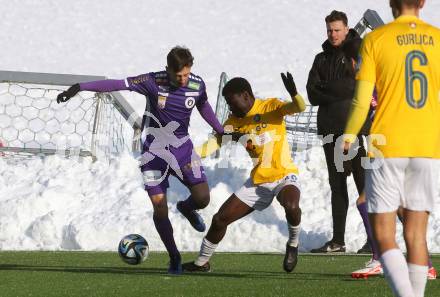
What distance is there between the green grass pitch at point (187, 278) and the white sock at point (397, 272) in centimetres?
152

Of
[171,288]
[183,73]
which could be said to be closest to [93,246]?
[183,73]

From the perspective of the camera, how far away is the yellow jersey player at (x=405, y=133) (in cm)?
623

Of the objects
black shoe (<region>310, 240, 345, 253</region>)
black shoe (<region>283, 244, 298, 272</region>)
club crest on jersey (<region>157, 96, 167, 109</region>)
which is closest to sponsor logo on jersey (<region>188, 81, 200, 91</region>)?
club crest on jersey (<region>157, 96, 167, 109</region>)

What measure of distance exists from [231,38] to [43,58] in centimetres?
664

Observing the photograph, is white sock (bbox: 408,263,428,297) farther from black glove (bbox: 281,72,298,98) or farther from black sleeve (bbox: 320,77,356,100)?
black sleeve (bbox: 320,77,356,100)

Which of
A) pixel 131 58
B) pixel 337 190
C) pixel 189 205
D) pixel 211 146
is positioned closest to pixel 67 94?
pixel 211 146

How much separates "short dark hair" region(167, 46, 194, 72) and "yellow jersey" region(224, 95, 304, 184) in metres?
0.65

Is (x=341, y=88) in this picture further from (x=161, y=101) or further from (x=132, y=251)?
(x=132, y=251)

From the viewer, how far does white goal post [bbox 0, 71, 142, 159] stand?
17.3 meters

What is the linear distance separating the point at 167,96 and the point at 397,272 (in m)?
4.46

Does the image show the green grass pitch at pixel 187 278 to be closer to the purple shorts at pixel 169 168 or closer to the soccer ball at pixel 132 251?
the soccer ball at pixel 132 251

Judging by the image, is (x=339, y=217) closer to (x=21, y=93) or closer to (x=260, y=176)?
(x=260, y=176)

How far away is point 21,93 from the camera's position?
18.1m

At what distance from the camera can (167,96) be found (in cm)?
1026
